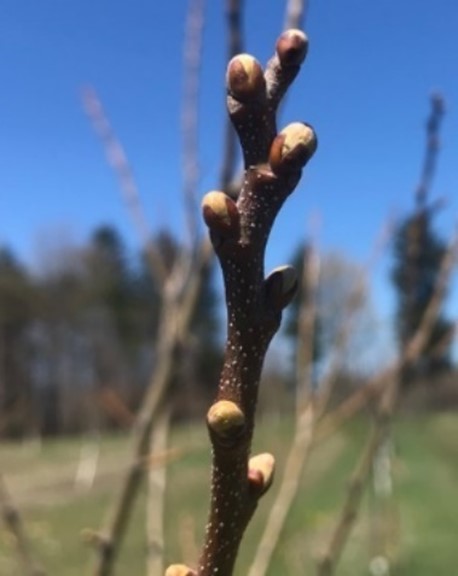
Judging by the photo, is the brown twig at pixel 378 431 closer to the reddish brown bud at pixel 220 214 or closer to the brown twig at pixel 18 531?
the brown twig at pixel 18 531

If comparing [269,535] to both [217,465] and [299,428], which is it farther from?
[217,465]

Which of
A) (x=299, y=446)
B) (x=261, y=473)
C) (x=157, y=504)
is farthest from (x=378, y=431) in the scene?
(x=261, y=473)

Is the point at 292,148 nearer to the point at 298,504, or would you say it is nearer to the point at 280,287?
the point at 280,287

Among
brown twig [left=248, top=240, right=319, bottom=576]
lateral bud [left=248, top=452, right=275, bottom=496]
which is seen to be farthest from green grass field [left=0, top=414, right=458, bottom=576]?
lateral bud [left=248, top=452, right=275, bottom=496]

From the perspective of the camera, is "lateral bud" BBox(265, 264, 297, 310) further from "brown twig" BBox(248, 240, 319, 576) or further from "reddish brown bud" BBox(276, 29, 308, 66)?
"brown twig" BBox(248, 240, 319, 576)

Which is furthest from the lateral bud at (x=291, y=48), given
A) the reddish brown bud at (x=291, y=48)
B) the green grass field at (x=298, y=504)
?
the green grass field at (x=298, y=504)

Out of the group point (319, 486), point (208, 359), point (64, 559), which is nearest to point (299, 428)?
point (64, 559)
